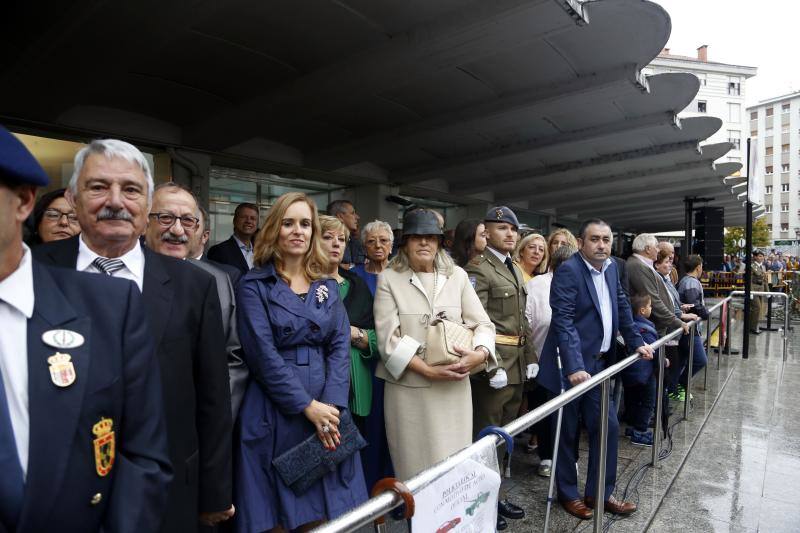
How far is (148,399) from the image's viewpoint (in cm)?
123

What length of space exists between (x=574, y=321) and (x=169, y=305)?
2866 mm

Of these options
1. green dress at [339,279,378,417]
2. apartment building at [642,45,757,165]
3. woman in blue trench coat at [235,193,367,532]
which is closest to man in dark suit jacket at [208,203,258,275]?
green dress at [339,279,378,417]

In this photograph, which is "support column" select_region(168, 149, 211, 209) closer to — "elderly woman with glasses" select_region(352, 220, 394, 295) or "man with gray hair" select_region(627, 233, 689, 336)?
"elderly woman with glasses" select_region(352, 220, 394, 295)

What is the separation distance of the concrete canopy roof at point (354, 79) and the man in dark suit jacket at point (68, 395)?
4.51 m

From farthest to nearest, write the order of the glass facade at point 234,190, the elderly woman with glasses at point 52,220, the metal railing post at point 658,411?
1. the glass facade at point 234,190
2. the metal railing post at point 658,411
3. the elderly woman with glasses at point 52,220

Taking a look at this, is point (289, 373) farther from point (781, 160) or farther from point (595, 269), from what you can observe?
point (781, 160)

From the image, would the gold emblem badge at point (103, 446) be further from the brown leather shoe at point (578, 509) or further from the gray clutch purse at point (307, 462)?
the brown leather shoe at point (578, 509)

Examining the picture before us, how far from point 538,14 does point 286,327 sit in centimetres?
488

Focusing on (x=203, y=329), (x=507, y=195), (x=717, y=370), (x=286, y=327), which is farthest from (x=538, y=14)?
(x=507, y=195)

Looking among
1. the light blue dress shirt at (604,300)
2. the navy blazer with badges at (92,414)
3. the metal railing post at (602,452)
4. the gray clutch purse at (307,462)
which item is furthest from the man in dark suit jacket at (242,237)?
the navy blazer with badges at (92,414)

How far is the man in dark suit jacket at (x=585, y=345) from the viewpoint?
3.42 metres

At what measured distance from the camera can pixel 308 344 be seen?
2391 millimetres

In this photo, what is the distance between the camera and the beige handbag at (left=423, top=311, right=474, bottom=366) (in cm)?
280

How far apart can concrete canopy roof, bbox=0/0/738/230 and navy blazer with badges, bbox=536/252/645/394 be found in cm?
331
